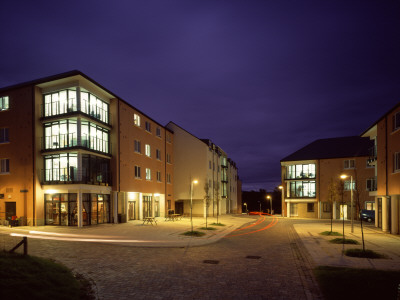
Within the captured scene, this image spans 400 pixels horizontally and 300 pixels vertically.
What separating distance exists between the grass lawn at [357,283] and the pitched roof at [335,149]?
Answer: 38.4 metres

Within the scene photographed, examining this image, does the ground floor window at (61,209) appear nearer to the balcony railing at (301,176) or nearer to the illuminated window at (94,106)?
the illuminated window at (94,106)

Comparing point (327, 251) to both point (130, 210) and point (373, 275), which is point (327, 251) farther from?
point (130, 210)

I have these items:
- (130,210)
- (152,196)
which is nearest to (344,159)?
(152,196)

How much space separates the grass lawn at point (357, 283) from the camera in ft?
27.3

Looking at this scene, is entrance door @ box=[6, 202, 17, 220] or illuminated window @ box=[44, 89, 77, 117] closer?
entrance door @ box=[6, 202, 17, 220]

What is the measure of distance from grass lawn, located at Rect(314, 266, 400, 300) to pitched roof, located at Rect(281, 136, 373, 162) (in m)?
38.4

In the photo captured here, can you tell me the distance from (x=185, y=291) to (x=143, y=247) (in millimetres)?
8405

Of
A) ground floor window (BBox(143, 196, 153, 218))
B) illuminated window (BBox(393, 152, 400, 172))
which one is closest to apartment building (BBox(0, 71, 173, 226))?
ground floor window (BBox(143, 196, 153, 218))

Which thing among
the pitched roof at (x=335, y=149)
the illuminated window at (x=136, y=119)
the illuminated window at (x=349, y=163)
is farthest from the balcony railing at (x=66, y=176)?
the illuminated window at (x=349, y=163)

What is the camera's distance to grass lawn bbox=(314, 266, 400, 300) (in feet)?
27.3

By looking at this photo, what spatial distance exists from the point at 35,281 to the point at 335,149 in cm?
4773

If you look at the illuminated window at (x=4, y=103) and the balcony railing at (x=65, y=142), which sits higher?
the illuminated window at (x=4, y=103)

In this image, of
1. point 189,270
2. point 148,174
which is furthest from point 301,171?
point 189,270

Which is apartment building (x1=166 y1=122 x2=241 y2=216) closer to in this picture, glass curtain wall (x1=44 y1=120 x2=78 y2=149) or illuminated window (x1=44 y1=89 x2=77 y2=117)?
glass curtain wall (x1=44 y1=120 x2=78 y2=149)
